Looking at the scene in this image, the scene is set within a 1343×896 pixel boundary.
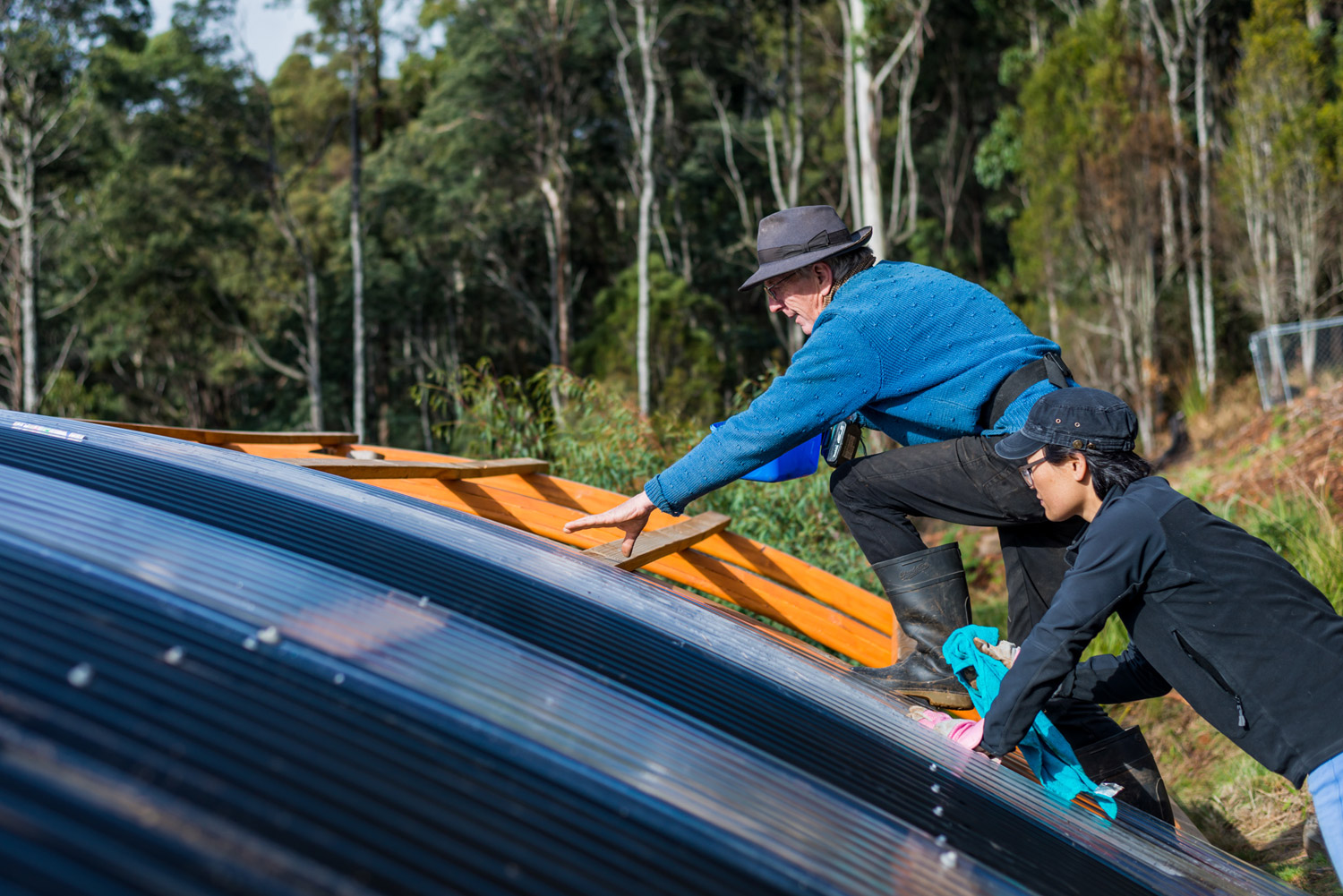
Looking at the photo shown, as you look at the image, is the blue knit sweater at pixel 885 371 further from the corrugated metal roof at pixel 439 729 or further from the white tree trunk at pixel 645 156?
the white tree trunk at pixel 645 156

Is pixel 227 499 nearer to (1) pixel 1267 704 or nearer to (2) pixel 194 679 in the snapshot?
(2) pixel 194 679

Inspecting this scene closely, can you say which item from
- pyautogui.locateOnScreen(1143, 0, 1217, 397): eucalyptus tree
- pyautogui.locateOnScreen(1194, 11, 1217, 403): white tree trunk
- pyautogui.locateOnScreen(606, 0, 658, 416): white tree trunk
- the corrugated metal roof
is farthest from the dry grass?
pyautogui.locateOnScreen(606, 0, 658, 416): white tree trunk

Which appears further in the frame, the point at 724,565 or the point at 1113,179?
the point at 1113,179

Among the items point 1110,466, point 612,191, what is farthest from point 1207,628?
point 612,191

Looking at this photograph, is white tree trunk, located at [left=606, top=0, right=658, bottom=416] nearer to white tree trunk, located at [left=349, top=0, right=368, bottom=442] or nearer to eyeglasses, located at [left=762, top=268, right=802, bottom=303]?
white tree trunk, located at [left=349, top=0, right=368, bottom=442]

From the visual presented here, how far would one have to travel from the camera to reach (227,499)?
2.74m

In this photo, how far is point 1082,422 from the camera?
8.16 feet

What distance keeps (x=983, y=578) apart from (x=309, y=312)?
2554 centimetres

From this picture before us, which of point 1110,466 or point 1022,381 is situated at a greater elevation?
point 1022,381

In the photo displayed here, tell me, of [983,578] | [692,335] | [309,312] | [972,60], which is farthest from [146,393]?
[983,578]

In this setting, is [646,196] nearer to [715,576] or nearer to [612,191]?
[612,191]

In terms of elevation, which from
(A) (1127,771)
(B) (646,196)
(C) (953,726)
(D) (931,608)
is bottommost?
(A) (1127,771)

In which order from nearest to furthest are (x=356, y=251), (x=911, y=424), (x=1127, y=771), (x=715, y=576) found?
(x=1127, y=771) → (x=911, y=424) → (x=715, y=576) → (x=356, y=251)

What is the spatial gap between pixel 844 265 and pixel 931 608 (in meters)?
1.17
